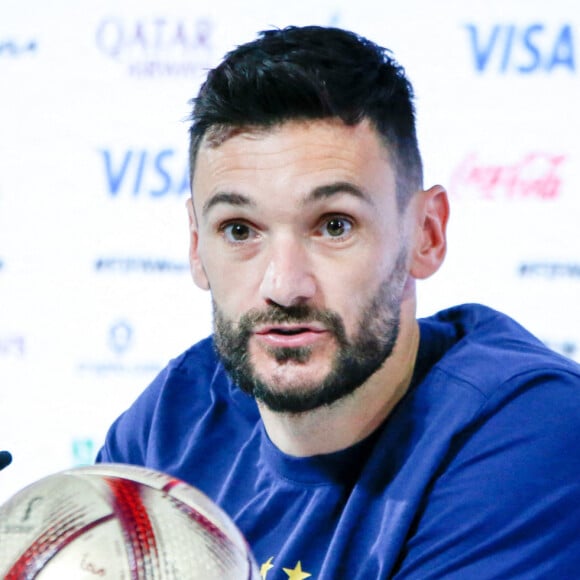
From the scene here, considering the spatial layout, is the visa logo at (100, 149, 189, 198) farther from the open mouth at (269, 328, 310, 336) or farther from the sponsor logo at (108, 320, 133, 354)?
the open mouth at (269, 328, 310, 336)

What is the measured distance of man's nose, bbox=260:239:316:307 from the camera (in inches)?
52.9

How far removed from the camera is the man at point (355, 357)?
131 centimetres

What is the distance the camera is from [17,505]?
1062 millimetres

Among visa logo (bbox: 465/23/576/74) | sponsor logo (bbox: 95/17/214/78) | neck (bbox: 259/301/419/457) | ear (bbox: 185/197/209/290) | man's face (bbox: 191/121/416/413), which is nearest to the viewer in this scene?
man's face (bbox: 191/121/416/413)

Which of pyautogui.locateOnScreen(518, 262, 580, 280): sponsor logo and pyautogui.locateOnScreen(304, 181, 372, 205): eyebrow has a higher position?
pyautogui.locateOnScreen(304, 181, 372, 205): eyebrow

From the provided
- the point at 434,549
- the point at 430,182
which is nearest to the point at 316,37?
the point at 434,549

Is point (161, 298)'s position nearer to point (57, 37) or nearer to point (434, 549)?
point (57, 37)

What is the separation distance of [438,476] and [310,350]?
0.71ft

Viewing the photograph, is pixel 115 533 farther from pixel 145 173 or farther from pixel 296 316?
pixel 145 173

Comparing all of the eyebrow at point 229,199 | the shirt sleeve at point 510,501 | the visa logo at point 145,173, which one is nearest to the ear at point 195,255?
the eyebrow at point 229,199

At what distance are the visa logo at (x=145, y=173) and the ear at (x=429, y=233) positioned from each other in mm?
1625

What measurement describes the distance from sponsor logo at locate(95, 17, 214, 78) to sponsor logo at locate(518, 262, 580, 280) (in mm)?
1044

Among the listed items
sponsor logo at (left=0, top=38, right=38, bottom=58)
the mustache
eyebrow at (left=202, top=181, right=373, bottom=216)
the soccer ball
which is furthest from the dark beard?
sponsor logo at (left=0, top=38, right=38, bottom=58)

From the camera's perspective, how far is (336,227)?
1408mm
